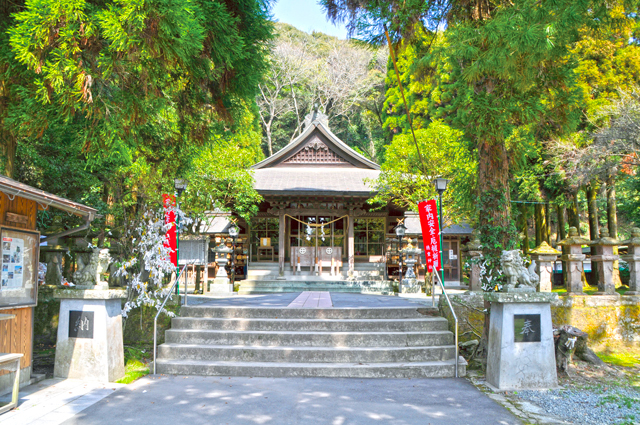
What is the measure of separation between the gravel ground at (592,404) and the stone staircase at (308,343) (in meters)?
1.19

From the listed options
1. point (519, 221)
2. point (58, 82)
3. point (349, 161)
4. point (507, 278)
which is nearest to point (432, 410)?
point (507, 278)

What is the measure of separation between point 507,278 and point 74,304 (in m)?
5.73

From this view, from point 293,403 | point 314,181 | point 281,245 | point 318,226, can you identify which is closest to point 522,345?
point 293,403

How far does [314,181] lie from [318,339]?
10.6 m

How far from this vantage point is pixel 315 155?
18.9 meters

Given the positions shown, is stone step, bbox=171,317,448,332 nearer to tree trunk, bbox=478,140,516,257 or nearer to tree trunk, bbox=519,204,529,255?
tree trunk, bbox=478,140,516,257

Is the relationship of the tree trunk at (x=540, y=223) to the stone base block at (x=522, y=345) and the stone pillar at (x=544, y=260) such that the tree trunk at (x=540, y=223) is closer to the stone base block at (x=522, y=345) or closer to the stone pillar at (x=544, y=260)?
the stone pillar at (x=544, y=260)

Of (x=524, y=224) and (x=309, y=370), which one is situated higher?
(x=524, y=224)

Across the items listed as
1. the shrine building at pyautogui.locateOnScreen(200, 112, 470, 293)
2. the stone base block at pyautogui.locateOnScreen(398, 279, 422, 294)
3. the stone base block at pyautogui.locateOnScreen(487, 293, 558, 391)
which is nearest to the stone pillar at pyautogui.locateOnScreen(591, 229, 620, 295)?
the stone base block at pyautogui.locateOnScreen(487, 293, 558, 391)

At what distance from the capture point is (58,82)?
420 centimetres

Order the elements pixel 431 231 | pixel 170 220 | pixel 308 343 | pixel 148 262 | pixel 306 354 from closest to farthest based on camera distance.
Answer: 1. pixel 306 354
2. pixel 308 343
3. pixel 148 262
4. pixel 170 220
5. pixel 431 231

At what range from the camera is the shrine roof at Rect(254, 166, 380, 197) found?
48.0 ft

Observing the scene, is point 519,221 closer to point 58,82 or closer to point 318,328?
point 318,328

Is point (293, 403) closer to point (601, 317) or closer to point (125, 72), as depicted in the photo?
point (125, 72)
